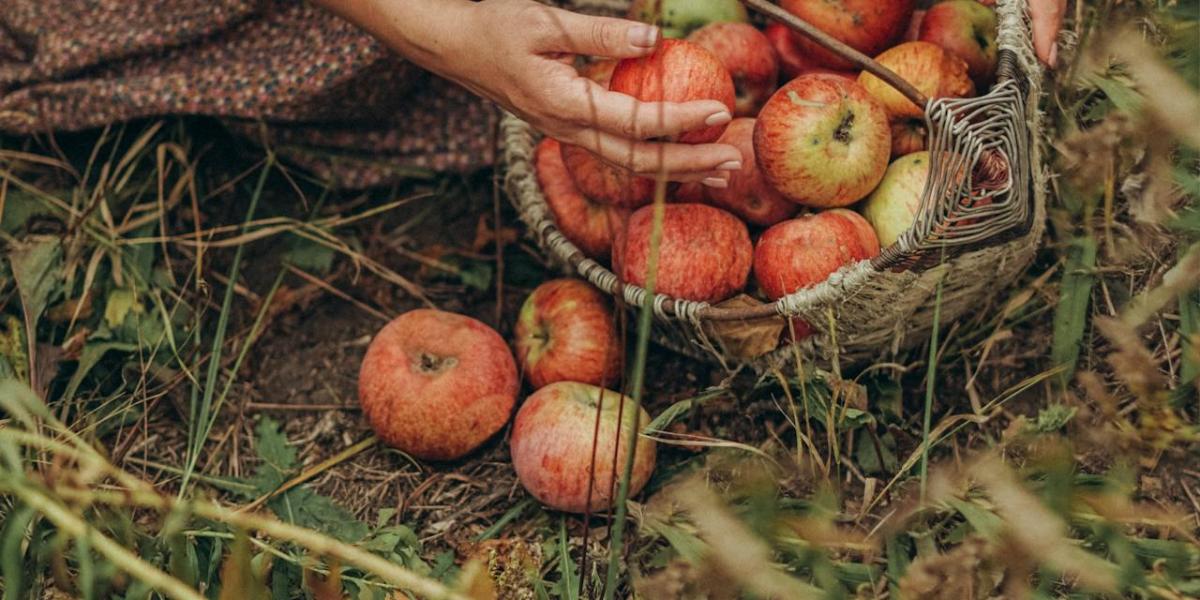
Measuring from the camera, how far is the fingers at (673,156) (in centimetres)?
175

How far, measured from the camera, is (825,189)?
189cm

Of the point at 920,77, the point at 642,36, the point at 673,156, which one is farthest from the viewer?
the point at 920,77

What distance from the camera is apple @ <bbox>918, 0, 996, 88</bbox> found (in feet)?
6.71

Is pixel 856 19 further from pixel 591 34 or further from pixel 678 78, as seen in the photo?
pixel 591 34

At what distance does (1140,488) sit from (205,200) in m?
2.24

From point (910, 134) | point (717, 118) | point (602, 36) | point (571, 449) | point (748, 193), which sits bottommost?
point (571, 449)

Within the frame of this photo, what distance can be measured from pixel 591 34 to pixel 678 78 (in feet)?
0.67

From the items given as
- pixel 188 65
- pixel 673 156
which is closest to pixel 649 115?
pixel 673 156

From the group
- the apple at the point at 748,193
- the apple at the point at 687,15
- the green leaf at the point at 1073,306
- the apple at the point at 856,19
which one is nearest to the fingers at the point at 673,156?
the apple at the point at 748,193

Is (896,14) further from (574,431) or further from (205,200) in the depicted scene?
(205,200)

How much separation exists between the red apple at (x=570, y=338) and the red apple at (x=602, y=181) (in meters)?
0.22

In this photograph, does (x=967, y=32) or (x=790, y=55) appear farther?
(x=790, y=55)

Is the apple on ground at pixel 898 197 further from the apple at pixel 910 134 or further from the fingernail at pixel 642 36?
the fingernail at pixel 642 36

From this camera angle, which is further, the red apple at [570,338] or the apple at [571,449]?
the red apple at [570,338]
